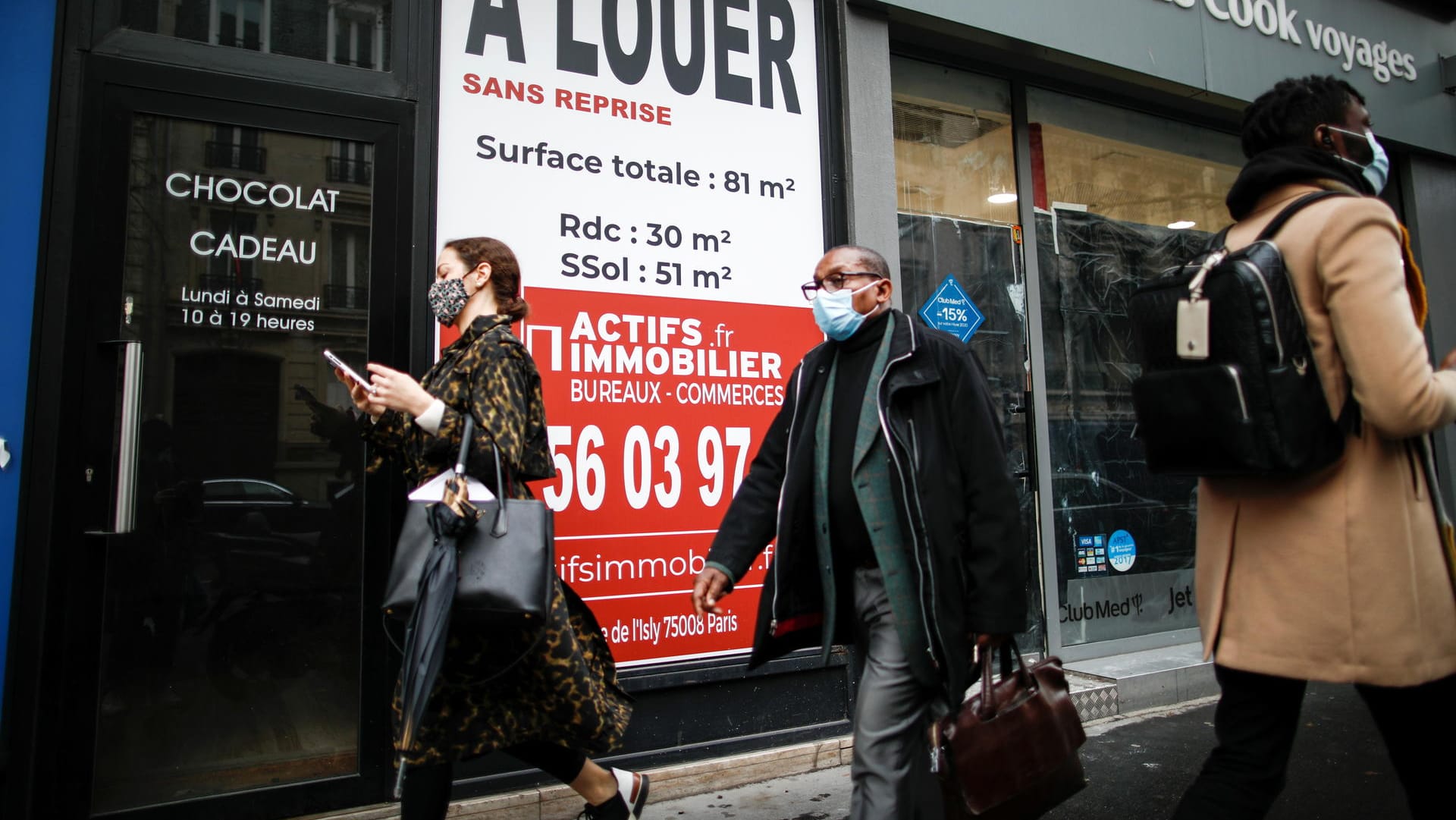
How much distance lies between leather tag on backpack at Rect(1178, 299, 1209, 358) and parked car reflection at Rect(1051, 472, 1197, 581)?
3948mm

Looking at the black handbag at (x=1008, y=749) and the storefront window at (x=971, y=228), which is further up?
the storefront window at (x=971, y=228)

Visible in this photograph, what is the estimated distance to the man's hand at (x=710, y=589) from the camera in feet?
8.70

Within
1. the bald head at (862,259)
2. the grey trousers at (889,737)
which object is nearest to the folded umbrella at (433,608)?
the grey trousers at (889,737)

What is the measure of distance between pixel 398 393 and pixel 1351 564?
233 centimetres

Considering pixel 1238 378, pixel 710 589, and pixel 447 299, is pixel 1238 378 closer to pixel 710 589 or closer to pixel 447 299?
pixel 710 589

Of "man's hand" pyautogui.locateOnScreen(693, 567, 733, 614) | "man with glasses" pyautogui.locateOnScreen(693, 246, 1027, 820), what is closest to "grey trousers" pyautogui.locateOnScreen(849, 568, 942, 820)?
"man with glasses" pyautogui.locateOnScreen(693, 246, 1027, 820)

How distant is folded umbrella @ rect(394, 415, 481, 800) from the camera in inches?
91.4

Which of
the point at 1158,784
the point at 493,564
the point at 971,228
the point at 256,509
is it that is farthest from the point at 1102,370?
the point at 256,509

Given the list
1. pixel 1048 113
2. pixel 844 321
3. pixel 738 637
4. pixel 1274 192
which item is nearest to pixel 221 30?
pixel 844 321

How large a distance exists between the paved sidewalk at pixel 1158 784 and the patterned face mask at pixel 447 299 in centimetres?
214

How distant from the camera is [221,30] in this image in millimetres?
3576

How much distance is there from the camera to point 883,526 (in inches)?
97.0

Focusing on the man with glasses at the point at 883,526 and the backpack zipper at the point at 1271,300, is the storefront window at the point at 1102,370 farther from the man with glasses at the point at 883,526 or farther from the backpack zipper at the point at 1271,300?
the backpack zipper at the point at 1271,300

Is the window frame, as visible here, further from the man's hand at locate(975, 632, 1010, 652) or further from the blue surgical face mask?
the man's hand at locate(975, 632, 1010, 652)
